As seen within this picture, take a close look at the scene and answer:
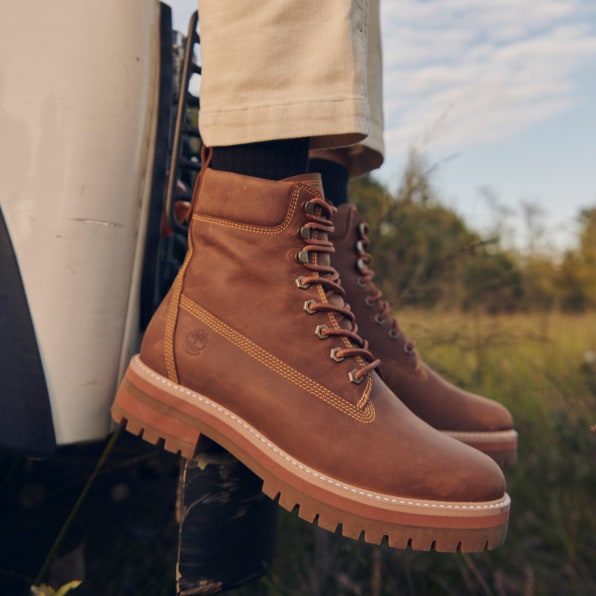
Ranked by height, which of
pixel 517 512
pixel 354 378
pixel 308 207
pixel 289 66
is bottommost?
pixel 517 512

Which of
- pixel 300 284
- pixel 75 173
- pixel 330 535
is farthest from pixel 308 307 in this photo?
pixel 330 535

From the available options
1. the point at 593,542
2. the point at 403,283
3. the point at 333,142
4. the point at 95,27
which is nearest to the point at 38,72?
the point at 95,27

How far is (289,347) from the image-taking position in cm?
93

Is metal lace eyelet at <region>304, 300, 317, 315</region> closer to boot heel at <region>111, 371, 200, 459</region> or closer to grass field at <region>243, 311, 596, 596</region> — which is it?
boot heel at <region>111, 371, 200, 459</region>

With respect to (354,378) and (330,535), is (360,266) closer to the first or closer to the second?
(354,378)

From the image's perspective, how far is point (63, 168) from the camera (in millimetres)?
900

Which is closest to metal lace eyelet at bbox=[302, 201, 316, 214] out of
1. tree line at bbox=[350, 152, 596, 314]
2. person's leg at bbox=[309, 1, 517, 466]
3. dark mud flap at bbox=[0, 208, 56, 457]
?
person's leg at bbox=[309, 1, 517, 466]

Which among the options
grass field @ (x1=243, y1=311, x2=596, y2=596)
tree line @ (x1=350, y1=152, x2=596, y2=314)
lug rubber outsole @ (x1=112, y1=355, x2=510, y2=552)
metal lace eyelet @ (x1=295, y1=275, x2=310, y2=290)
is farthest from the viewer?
tree line @ (x1=350, y1=152, x2=596, y2=314)

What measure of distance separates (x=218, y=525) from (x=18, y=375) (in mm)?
386

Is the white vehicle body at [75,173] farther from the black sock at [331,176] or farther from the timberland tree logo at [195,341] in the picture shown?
the black sock at [331,176]

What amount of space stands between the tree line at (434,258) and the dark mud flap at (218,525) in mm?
931

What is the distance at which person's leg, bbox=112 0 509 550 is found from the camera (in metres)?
0.86

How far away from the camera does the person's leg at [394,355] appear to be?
1191mm

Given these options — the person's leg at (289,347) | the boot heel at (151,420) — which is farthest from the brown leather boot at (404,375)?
the boot heel at (151,420)
